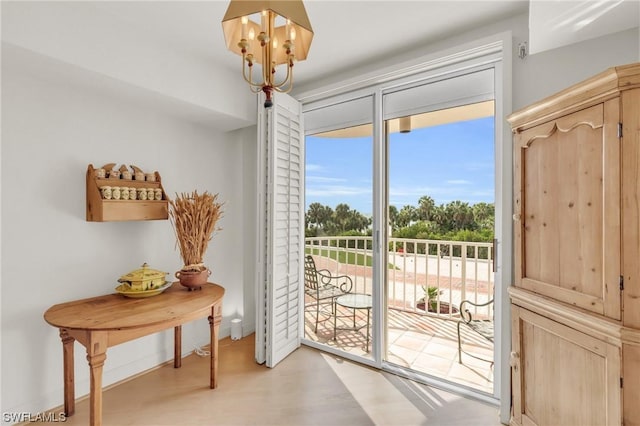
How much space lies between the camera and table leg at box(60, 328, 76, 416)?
6.13 ft

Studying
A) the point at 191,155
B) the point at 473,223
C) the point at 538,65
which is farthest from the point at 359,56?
the point at 473,223

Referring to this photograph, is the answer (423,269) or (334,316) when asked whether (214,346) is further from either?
(423,269)

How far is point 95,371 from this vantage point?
1.60m

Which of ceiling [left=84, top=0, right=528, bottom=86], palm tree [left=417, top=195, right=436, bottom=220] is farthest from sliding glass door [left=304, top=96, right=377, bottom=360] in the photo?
palm tree [left=417, top=195, right=436, bottom=220]

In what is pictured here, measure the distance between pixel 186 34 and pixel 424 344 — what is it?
3.29 meters

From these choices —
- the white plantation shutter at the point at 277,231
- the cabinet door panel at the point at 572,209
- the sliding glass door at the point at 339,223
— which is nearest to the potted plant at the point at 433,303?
the sliding glass door at the point at 339,223

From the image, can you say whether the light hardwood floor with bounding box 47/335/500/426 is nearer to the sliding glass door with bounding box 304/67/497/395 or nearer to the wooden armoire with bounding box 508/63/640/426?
the sliding glass door with bounding box 304/67/497/395

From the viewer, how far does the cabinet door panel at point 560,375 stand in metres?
1.23

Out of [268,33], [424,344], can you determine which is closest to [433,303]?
[424,344]

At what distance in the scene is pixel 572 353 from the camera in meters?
1.38

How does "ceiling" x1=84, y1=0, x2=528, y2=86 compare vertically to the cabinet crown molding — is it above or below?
above

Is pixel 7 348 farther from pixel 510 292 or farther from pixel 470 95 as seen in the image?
pixel 470 95

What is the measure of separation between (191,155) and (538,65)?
269cm

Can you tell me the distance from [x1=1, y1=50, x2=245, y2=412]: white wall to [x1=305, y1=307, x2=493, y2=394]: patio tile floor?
156cm
